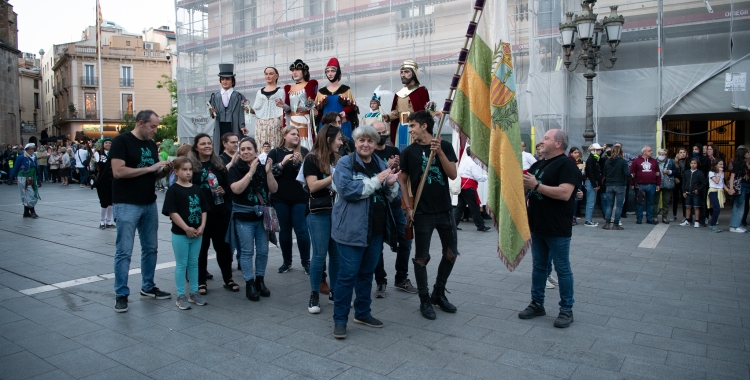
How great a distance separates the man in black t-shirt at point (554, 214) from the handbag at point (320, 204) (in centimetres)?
189

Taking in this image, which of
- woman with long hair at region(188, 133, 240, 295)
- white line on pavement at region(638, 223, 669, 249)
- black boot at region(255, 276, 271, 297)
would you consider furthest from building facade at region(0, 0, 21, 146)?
white line on pavement at region(638, 223, 669, 249)

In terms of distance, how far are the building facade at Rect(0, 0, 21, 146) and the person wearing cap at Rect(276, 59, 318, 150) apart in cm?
3857

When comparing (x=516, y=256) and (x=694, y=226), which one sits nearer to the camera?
(x=516, y=256)

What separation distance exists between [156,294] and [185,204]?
1.08m

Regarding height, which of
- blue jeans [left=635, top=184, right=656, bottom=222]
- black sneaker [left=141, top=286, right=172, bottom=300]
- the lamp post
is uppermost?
the lamp post

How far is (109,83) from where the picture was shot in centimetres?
5644

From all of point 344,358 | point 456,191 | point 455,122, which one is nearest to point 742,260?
point 456,191

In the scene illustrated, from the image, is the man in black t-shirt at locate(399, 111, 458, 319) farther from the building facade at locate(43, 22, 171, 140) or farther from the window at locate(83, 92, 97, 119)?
the window at locate(83, 92, 97, 119)

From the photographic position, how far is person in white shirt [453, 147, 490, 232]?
10.9 m

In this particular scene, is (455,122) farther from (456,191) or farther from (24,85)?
A: (24,85)

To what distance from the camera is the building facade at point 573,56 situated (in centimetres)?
1446

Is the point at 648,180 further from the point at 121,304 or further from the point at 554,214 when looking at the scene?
the point at 121,304

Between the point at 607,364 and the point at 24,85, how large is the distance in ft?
251

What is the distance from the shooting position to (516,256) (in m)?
5.18
